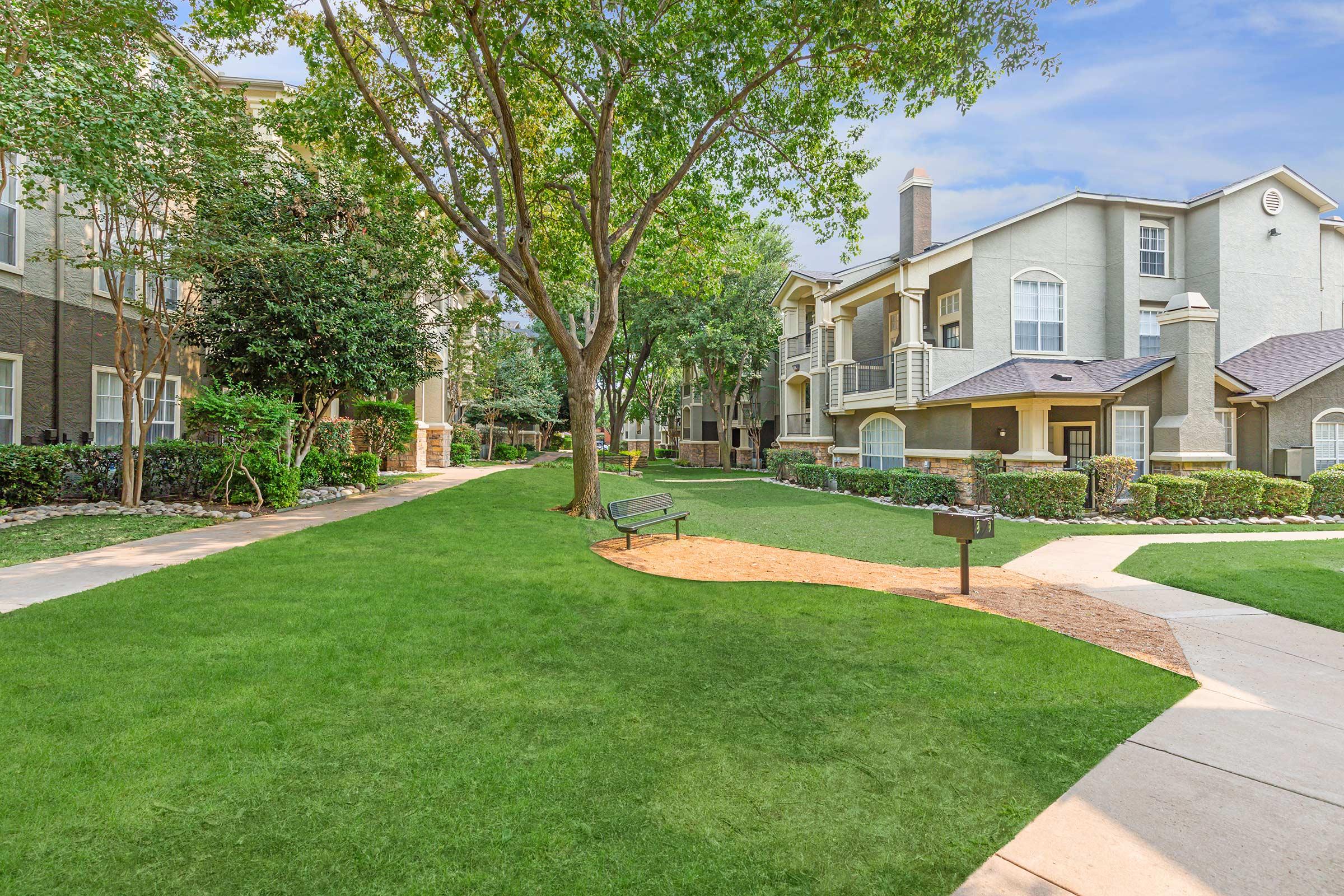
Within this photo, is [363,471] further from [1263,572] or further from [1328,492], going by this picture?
[1328,492]

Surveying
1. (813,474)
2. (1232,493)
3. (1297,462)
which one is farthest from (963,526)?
(813,474)

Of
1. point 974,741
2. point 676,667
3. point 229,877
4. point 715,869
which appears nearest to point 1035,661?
point 974,741

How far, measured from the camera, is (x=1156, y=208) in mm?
20234

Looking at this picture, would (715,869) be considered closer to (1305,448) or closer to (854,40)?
(854,40)

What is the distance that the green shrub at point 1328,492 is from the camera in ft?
50.2

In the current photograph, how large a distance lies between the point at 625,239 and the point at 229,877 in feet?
48.0

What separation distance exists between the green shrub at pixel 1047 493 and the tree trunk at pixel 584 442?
1007 cm

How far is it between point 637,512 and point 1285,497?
51.4ft

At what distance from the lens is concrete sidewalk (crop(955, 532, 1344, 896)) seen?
2633 millimetres

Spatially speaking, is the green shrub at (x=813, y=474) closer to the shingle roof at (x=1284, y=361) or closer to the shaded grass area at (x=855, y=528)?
the shaded grass area at (x=855, y=528)

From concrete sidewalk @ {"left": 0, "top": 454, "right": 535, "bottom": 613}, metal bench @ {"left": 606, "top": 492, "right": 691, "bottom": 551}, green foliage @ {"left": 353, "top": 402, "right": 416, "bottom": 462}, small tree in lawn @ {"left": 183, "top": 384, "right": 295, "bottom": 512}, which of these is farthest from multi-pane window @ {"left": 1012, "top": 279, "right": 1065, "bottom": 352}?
green foliage @ {"left": 353, "top": 402, "right": 416, "bottom": 462}

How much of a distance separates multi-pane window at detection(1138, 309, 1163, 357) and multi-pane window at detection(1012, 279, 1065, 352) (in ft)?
8.78

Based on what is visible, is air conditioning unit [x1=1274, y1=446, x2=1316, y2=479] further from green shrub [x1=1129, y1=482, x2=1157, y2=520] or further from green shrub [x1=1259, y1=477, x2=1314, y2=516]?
green shrub [x1=1129, y1=482, x2=1157, y2=520]

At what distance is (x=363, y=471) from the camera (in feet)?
57.8
